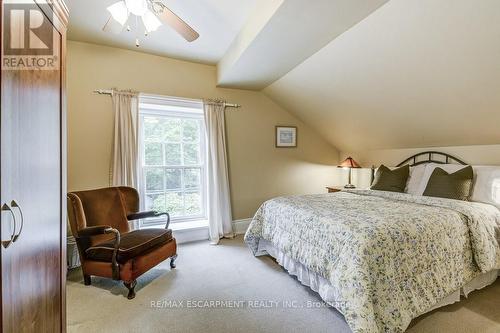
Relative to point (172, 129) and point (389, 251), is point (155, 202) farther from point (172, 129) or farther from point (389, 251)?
point (389, 251)

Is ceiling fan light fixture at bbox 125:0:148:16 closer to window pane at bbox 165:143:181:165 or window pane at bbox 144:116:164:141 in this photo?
window pane at bbox 144:116:164:141

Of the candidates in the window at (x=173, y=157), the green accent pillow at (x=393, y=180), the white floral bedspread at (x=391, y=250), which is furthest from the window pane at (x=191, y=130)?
the green accent pillow at (x=393, y=180)

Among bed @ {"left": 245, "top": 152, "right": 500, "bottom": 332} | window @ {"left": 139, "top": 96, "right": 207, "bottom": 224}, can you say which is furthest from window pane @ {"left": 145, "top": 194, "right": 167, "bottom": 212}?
bed @ {"left": 245, "top": 152, "right": 500, "bottom": 332}

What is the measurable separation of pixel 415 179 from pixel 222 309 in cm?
278

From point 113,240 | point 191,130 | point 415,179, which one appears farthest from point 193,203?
point 415,179

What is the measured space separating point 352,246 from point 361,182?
9.93 ft

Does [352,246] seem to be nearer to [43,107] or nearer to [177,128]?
[43,107]

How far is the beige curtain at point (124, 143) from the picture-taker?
118 inches

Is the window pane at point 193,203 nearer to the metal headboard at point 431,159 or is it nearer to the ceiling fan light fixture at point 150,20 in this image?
the ceiling fan light fixture at point 150,20

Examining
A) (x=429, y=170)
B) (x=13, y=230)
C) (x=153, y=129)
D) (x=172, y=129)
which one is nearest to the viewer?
(x=13, y=230)

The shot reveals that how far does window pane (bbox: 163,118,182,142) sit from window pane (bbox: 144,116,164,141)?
2.8 inches

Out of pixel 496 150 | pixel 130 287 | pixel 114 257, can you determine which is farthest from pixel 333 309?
pixel 496 150

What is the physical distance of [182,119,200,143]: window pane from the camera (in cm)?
368

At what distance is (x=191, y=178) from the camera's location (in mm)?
3775
